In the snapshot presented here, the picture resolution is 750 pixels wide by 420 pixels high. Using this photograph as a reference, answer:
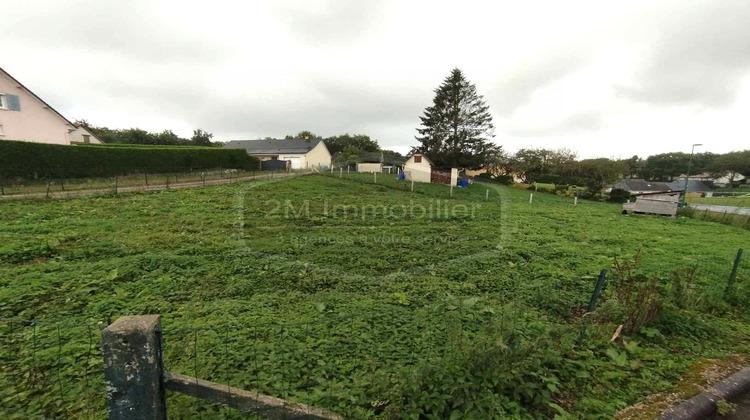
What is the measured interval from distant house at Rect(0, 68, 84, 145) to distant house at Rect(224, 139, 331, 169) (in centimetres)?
2140

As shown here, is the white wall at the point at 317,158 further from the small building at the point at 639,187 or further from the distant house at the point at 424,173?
the small building at the point at 639,187

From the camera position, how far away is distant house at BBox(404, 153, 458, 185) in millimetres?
31047

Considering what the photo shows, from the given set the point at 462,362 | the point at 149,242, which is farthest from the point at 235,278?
the point at 462,362

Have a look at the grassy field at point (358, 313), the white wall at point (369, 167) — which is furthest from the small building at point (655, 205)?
the white wall at point (369, 167)

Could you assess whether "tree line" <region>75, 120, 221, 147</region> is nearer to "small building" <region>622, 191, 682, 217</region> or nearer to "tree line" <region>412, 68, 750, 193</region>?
"tree line" <region>412, 68, 750, 193</region>

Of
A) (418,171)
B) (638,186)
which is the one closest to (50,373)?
(418,171)

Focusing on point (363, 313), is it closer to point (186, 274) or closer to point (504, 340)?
point (504, 340)

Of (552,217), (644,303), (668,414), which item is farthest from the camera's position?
(552,217)

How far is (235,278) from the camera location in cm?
577

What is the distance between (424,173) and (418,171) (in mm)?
826

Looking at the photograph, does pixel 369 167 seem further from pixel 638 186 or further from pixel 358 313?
pixel 638 186

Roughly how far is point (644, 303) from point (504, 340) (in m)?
2.70

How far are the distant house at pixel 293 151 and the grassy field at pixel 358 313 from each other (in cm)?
3345

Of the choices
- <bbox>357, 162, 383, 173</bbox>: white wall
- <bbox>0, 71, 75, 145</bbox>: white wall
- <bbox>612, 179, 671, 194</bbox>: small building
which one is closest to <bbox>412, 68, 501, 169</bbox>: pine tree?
<bbox>357, 162, 383, 173</bbox>: white wall
